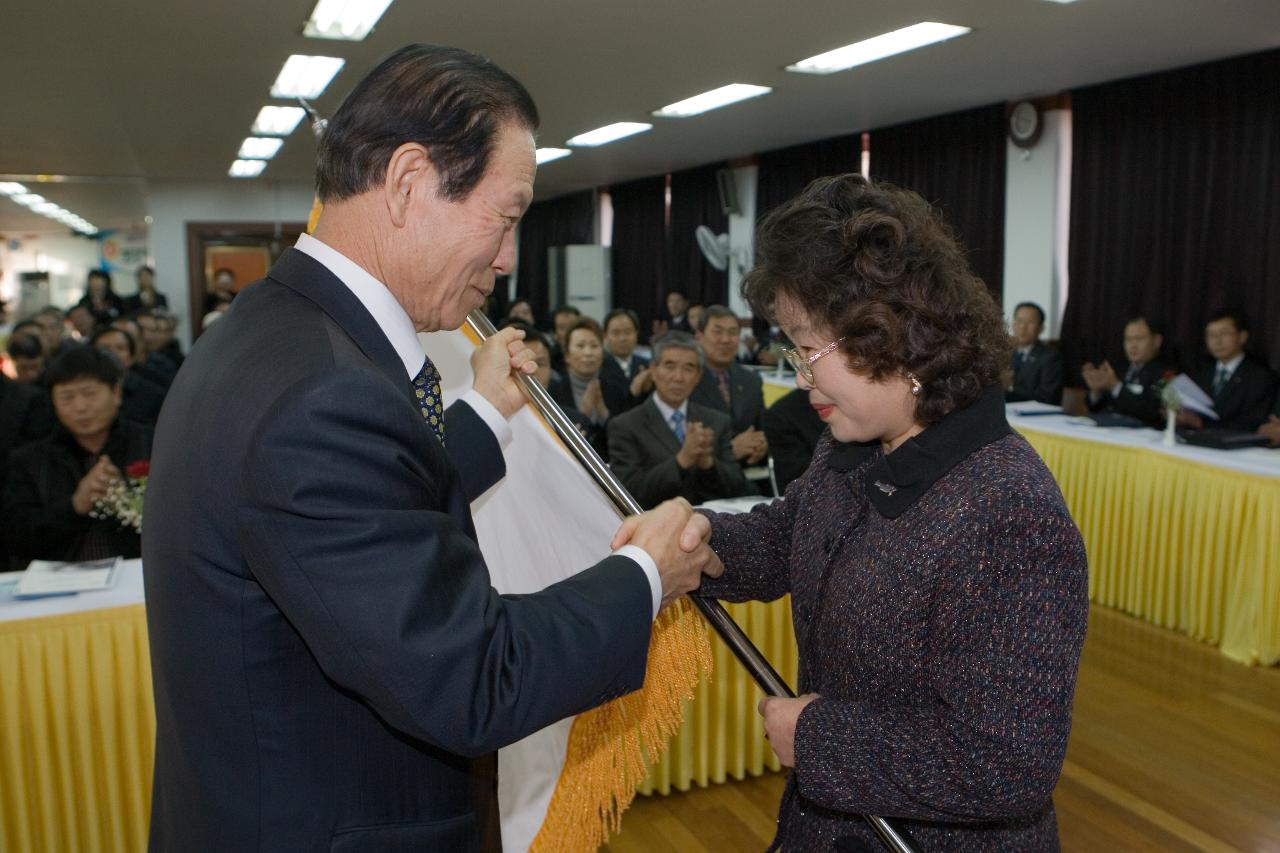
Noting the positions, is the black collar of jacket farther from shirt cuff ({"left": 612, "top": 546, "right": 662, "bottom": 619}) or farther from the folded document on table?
the folded document on table

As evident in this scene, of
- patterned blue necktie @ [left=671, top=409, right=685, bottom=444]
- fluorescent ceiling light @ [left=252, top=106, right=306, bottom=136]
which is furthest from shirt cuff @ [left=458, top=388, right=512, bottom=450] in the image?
fluorescent ceiling light @ [left=252, top=106, right=306, bottom=136]

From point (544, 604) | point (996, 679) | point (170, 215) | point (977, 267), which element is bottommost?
point (996, 679)

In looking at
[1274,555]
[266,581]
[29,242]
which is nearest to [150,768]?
[266,581]

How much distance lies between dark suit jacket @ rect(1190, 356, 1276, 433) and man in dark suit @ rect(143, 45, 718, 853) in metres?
5.66

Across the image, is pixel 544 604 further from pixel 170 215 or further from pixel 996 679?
pixel 170 215

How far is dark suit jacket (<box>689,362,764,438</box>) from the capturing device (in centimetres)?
486

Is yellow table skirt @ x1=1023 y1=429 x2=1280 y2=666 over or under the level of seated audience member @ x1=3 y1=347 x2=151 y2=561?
under

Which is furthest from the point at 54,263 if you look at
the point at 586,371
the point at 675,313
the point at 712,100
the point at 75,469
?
the point at 75,469

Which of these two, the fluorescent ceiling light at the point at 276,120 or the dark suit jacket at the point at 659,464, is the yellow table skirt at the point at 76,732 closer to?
the dark suit jacket at the point at 659,464

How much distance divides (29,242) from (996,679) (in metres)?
14.3

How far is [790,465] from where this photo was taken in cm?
388

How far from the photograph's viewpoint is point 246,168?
11391mm

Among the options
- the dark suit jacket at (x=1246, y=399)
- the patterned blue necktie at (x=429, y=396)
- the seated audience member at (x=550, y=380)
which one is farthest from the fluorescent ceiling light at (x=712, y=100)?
the patterned blue necktie at (x=429, y=396)

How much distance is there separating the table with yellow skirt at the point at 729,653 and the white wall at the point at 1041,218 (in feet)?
9.48
